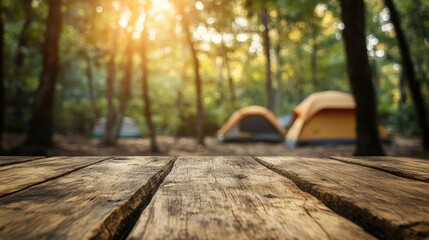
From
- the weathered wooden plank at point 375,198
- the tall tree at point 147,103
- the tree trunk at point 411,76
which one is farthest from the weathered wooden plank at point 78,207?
the tree trunk at point 411,76

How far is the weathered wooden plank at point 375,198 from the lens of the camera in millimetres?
610

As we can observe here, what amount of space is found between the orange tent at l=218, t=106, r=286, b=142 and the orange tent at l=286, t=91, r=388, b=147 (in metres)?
1.90

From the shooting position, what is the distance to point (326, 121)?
9.63 metres

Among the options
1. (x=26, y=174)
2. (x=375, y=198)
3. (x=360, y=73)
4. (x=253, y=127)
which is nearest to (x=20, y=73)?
(x=253, y=127)

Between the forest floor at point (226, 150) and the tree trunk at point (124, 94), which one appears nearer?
the forest floor at point (226, 150)

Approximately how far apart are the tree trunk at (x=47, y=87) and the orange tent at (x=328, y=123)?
A: 667 cm

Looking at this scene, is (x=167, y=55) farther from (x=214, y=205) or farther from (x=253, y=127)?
(x=214, y=205)

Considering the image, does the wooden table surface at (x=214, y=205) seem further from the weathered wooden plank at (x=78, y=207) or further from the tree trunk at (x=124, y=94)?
the tree trunk at (x=124, y=94)

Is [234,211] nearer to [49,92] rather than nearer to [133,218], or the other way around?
[133,218]

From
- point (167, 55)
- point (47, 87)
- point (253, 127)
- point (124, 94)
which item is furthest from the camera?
point (167, 55)

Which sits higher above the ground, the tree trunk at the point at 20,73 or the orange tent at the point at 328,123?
the tree trunk at the point at 20,73

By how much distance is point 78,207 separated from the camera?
75cm

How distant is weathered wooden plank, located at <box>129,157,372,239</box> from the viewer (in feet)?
2.00

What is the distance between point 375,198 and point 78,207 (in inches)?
29.2
